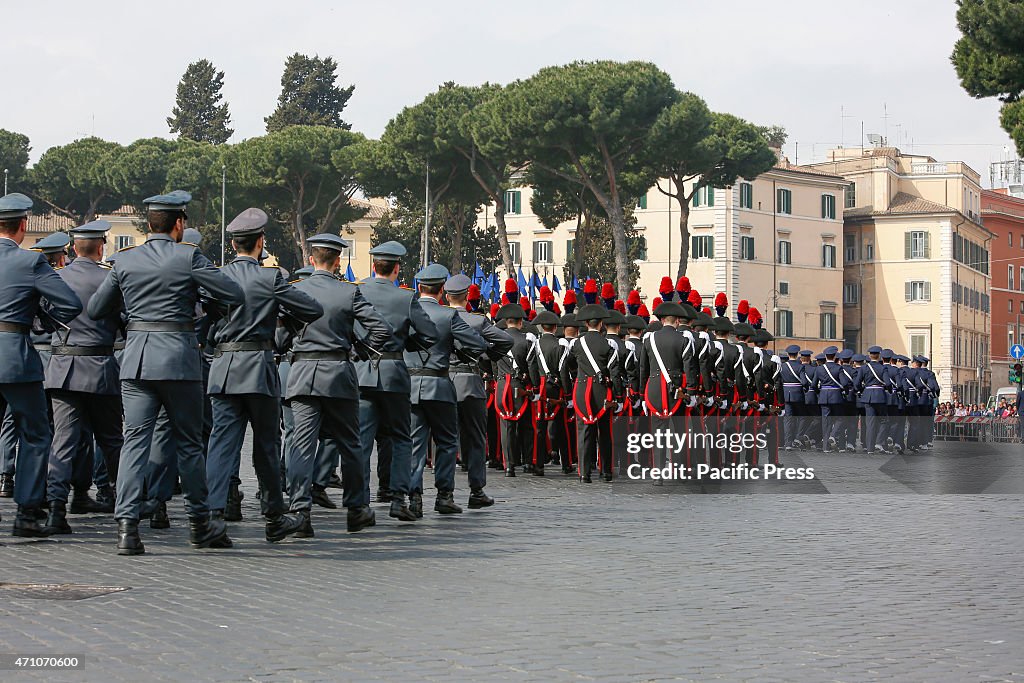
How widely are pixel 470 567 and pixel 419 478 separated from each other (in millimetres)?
2946

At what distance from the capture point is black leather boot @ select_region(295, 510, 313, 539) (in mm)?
10500

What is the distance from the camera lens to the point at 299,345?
10750 mm

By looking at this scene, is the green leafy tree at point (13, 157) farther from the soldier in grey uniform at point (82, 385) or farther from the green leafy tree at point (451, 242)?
the soldier in grey uniform at point (82, 385)

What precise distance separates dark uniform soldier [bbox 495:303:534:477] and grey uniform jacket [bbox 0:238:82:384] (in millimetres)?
8197

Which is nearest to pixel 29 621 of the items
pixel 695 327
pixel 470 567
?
pixel 470 567

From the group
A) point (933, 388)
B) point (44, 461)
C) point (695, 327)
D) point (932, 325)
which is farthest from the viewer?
point (932, 325)

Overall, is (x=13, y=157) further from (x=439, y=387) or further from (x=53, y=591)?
(x=53, y=591)

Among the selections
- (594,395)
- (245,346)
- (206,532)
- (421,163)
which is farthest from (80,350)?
(421,163)

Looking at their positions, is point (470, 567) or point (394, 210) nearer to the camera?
point (470, 567)

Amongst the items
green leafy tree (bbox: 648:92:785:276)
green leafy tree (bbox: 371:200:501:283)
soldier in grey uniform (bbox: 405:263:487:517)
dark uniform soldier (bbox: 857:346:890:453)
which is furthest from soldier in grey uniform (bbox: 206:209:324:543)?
green leafy tree (bbox: 371:200:501:283)

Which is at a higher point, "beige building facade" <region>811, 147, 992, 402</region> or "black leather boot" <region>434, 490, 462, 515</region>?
"beige building facade" <region>811, 147, 992, 402</region>

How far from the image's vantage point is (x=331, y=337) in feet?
35.0

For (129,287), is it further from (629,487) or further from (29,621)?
(629,487)

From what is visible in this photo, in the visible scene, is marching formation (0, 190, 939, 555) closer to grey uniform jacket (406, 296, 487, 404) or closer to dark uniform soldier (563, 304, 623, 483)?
grey uniform jacket (406, 296, 487, 404)
